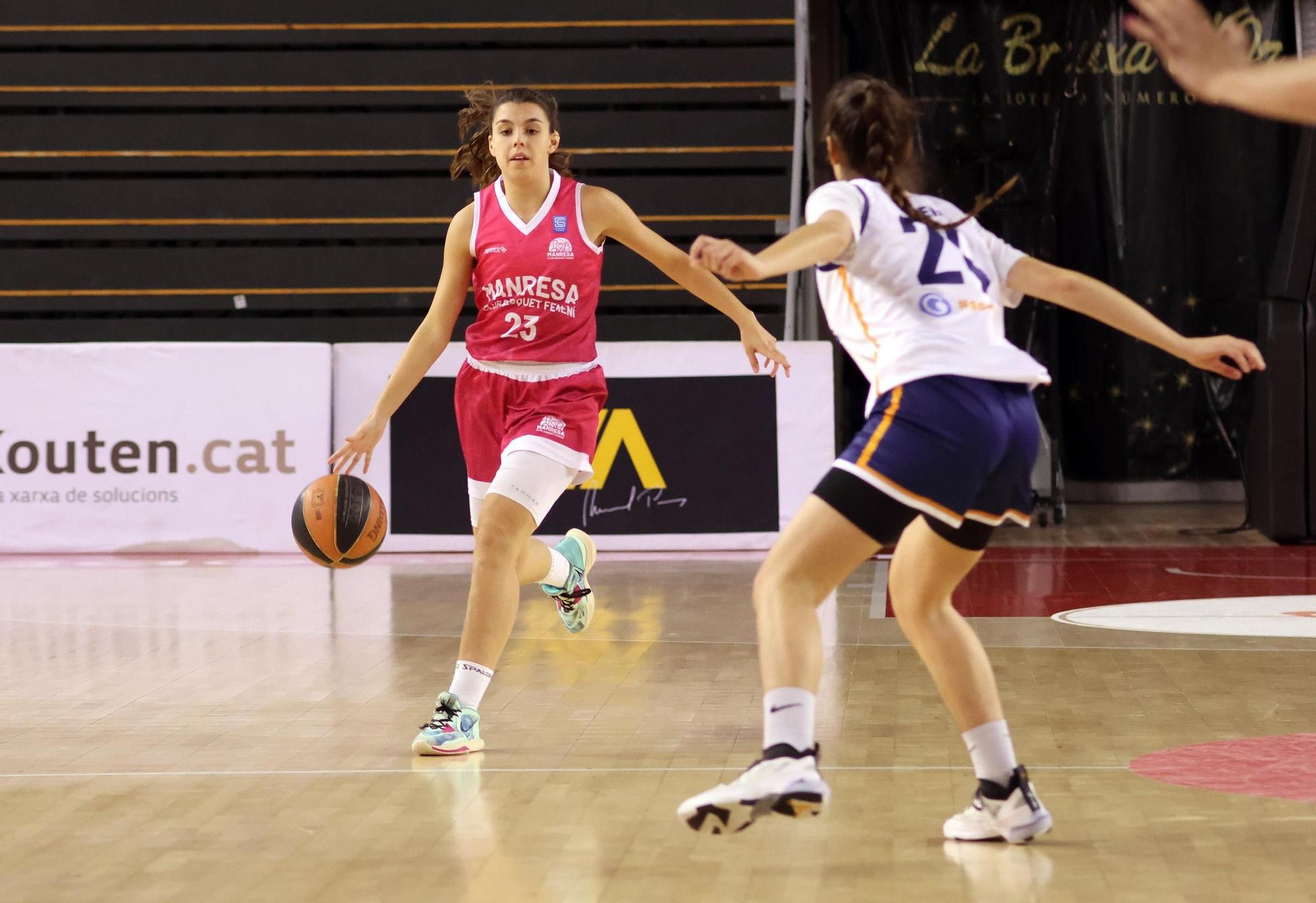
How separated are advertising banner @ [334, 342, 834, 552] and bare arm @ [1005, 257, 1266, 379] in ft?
20.1

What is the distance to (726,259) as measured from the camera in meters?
2.99

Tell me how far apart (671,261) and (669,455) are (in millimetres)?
4905

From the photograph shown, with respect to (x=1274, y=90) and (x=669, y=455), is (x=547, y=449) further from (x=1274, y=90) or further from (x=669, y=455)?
(x=669, y=455)

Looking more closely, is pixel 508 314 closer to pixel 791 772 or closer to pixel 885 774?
pixel 885 774

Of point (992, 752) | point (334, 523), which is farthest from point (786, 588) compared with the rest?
point (334, 523)

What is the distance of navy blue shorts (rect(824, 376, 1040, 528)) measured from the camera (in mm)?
3254

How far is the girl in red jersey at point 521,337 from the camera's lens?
468cm

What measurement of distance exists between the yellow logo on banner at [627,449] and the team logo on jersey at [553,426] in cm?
482

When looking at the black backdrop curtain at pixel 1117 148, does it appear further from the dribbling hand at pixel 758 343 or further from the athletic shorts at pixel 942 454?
the athletic shorts at pixel 942 454

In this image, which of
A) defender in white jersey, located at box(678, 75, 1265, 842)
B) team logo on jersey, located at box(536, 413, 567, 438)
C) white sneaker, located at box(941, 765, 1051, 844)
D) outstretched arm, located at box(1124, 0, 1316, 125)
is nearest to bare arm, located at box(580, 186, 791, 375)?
team logo on jersey, located at box(536, 413, 567, 438)

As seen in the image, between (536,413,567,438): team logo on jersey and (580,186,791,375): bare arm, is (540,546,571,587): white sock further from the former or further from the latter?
(580,186,791,375): bare arm

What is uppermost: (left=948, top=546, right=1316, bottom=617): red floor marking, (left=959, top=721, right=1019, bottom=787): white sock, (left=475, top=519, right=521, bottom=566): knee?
(left=475, top=519, right=521, bottom=566): knee

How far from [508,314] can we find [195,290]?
728 centimetres

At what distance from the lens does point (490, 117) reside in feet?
16.3
